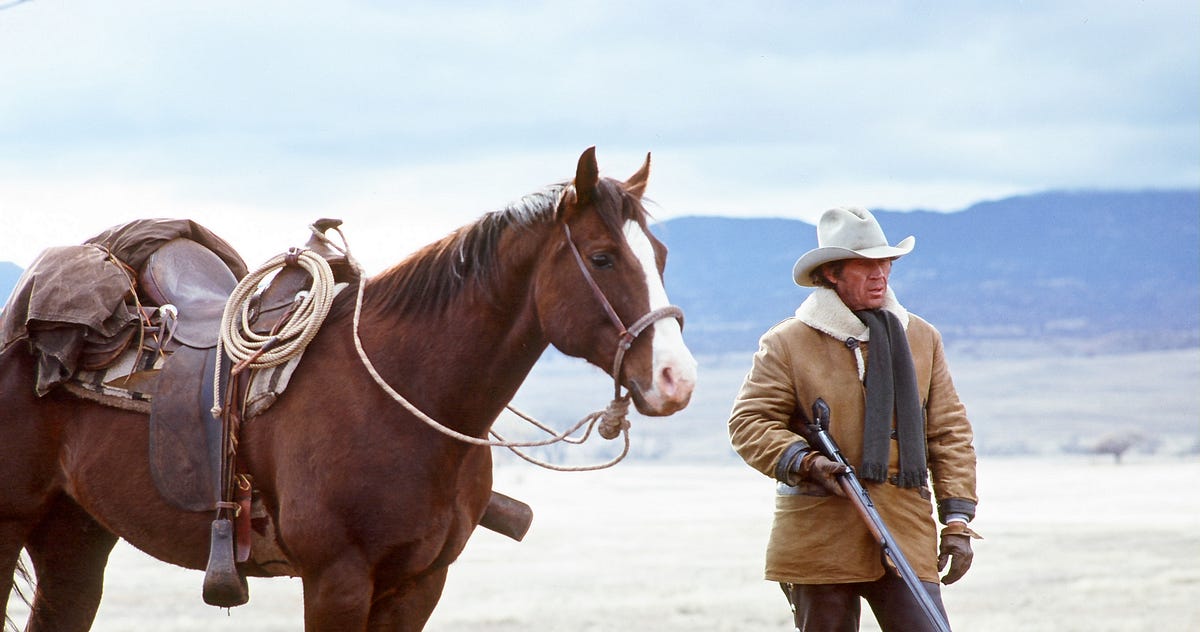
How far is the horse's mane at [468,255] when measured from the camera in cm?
392

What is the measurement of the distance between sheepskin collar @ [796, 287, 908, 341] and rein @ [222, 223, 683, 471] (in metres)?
0.80

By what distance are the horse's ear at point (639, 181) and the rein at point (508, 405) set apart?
254 millimetres

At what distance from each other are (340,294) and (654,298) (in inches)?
52.1

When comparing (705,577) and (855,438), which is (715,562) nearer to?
(705,577)

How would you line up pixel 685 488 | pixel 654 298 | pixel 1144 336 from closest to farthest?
pixel 654 298 < pixel 685 488 < pixel 1144 336

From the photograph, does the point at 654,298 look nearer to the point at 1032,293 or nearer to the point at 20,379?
the point at 20,379

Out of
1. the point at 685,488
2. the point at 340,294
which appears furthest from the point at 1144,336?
the point at 340,294

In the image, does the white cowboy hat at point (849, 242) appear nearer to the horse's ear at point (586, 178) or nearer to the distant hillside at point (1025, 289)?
the horse's ear at point (586, 178)

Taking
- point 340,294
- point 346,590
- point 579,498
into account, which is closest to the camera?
point 346,590

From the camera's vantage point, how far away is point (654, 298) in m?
3.73

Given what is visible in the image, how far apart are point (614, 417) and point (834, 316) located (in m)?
1.06

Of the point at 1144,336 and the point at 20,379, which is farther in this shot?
the point at 1144,336

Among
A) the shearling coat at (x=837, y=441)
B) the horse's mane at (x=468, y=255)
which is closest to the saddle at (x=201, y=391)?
the horse's mane at (x=468, y=255)

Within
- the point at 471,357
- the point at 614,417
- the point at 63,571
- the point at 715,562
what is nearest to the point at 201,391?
the point at 471,357
